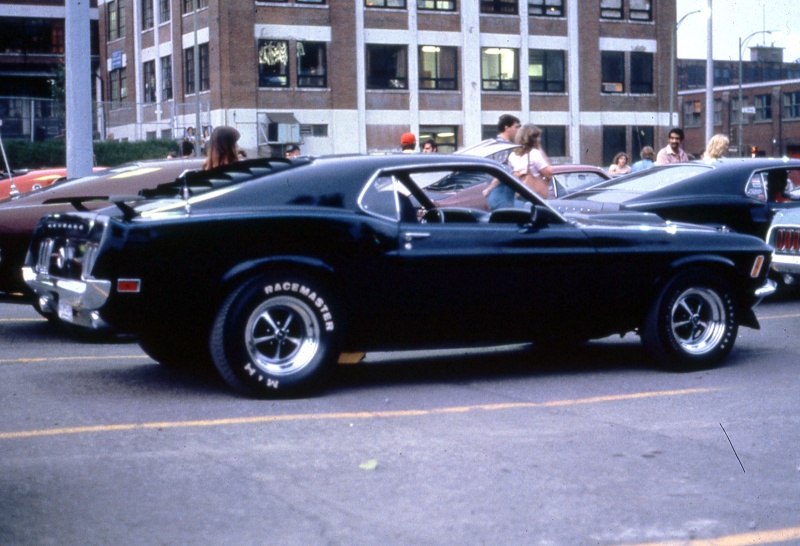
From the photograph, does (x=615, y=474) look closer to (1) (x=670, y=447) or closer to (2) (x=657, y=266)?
(1) (x=670, y=447)

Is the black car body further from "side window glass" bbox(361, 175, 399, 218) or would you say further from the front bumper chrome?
the front bumper chrome

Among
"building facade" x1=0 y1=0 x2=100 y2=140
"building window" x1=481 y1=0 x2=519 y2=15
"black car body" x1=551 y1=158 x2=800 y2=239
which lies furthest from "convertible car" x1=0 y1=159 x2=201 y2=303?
"building facade" x1=0 y1=0 x2=100 y2=140

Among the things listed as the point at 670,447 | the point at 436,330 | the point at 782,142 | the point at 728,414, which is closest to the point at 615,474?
the point at 670,447

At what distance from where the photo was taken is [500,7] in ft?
180

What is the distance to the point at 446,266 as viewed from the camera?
787 centimetres

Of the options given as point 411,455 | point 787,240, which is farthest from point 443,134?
point 411,455

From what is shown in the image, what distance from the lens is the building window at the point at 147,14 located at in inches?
2206

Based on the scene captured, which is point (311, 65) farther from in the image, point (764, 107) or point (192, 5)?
point (764, 107)

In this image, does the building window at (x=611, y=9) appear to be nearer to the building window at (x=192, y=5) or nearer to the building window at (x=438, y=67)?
the building window at (x=438, y=67)

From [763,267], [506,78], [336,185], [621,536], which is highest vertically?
[506,78]

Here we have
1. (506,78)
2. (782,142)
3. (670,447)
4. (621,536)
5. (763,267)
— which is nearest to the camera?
(621,536)

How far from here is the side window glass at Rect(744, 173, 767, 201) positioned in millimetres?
12984

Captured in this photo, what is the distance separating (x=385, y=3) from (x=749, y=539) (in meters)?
48.7

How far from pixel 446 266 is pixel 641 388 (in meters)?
1.46
